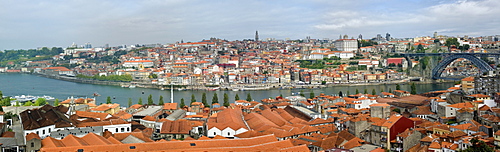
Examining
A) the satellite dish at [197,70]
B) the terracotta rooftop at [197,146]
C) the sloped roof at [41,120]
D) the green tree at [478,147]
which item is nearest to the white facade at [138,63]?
the satellite dish at [197,70]

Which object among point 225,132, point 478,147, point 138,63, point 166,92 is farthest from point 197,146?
point 138,63

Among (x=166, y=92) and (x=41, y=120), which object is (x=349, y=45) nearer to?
(x=166, y=92)

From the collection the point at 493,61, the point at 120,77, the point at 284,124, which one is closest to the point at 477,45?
the point at 493,61

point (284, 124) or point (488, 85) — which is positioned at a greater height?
point (488, 85)

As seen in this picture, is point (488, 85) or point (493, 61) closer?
point (488, 85)

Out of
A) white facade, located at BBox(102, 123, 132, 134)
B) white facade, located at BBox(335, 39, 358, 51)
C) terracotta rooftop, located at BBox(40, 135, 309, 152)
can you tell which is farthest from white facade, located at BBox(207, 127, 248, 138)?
white facade, located at BBox(335, 39, 358, 51)

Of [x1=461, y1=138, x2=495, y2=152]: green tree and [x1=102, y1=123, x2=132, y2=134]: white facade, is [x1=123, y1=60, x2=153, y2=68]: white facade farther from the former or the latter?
[x1=461, y1=138, x2=495, y2=152]: green tree

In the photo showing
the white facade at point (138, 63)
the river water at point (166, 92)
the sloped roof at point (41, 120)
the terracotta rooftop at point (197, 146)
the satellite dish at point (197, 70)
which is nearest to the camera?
the terracotta rooftop at point (197, 146)

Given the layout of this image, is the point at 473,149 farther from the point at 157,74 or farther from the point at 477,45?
the point at 477,45

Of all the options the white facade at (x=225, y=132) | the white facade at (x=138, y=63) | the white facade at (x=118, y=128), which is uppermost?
the white facade at (x=138, y=63)

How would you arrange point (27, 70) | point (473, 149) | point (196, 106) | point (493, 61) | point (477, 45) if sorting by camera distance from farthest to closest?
point (27, 70) < point (477, 45) < point (493, 61) < point (196, 106) < point (473, 149)

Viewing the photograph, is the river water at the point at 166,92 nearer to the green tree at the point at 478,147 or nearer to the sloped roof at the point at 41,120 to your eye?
the sloped roof at the point at 41,120
